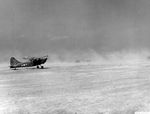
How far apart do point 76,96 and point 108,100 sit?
315 cm

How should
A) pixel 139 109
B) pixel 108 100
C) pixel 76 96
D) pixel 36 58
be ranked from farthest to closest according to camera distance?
pixel 36 58 < pixel 76 96 < pixel 108 100 < pixel 139 109

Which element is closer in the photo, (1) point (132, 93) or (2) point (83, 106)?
(2) point (83, 106)

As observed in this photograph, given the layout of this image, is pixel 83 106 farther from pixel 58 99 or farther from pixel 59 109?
pixel 58 99

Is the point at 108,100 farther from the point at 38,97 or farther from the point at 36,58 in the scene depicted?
the point at 36,58

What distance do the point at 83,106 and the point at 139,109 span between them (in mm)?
3845

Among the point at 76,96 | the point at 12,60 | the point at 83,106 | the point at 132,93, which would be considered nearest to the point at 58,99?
the point at 76,96

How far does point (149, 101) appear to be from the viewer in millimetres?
17016

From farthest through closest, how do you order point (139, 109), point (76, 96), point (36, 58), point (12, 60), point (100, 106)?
point (12, 60)
point (36, 58)
point (76, 96)
point (100, 106)
point (139, 109)

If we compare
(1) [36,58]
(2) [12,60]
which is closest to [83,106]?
(1) [36,58]

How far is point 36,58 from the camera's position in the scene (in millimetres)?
71312

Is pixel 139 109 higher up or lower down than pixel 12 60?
lower down

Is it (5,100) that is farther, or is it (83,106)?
(5,100)

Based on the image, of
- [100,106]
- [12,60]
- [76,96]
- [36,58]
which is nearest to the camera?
[100,106]

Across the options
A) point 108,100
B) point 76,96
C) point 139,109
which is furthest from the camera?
point 76,96
